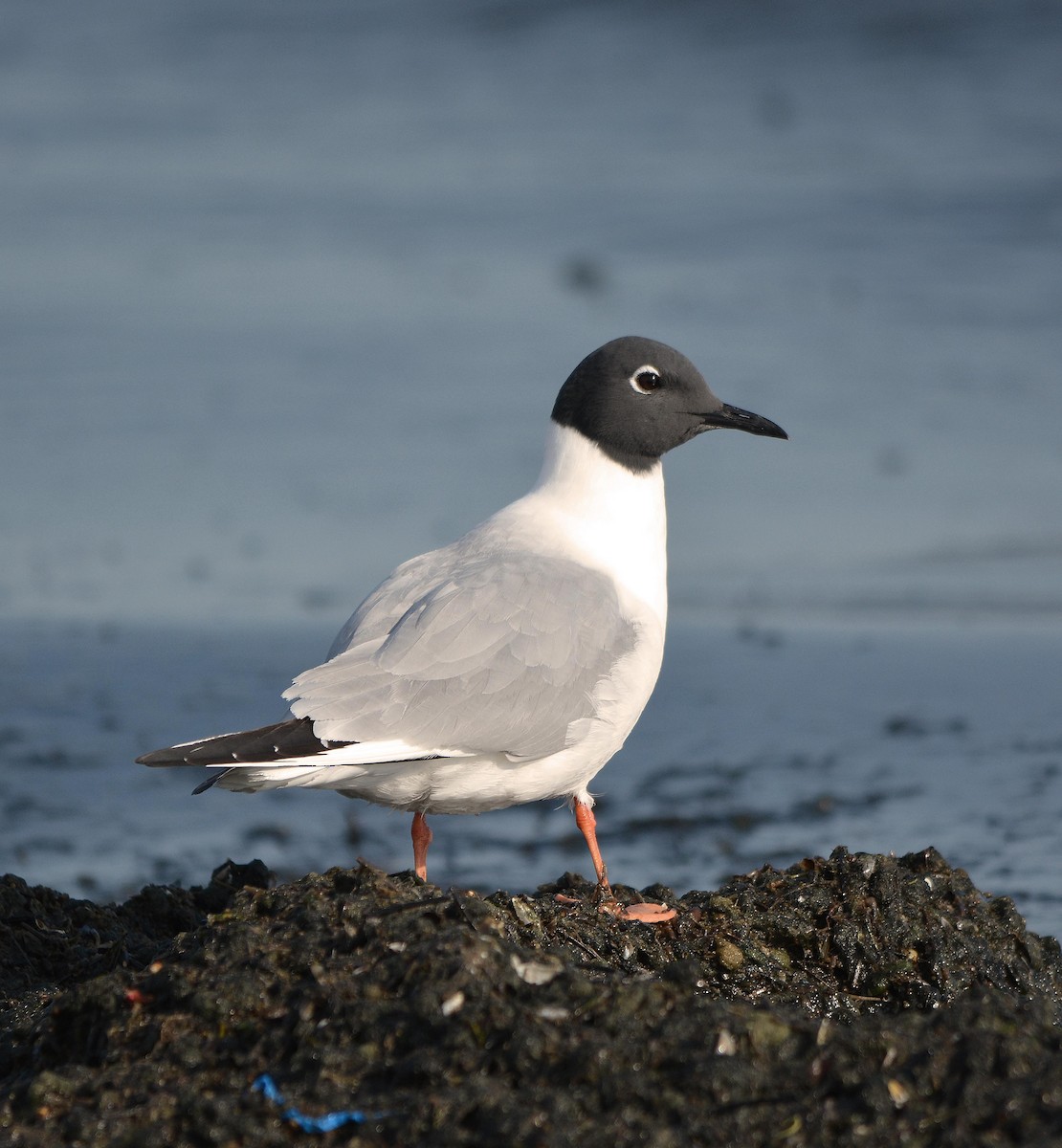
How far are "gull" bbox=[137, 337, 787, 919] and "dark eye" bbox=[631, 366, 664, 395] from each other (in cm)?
39

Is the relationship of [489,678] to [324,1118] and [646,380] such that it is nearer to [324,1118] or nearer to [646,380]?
[646,380]

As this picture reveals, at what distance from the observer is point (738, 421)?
6.61 meters

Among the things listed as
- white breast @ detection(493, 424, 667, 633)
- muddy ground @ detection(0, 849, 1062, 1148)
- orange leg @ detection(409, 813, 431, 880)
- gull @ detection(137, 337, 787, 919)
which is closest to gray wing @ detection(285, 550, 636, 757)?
gull @ detection(137, 337, 787, 919)

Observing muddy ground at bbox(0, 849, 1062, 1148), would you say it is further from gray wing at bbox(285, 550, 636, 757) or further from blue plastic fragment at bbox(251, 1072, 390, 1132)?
gray wing at bbox(285, 550, 636, 757)

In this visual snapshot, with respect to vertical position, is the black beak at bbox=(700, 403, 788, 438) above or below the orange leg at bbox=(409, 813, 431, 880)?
above

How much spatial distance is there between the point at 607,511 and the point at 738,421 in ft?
2.49

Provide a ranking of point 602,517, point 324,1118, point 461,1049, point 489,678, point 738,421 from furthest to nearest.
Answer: point 738,421 → point 602,517 → point 489,678 → point 461,1049 → point 324,1118

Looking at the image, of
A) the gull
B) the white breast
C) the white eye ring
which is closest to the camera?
the gull

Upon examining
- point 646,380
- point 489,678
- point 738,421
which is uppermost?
point 646,380

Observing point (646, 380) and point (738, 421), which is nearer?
point (646, 380)

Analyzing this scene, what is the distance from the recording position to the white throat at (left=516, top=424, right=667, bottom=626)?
6.07m

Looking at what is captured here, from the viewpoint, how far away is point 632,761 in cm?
813

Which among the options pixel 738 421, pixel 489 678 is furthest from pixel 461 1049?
pixel 738 421

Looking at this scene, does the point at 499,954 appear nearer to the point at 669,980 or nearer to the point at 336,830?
the point at 669,980
